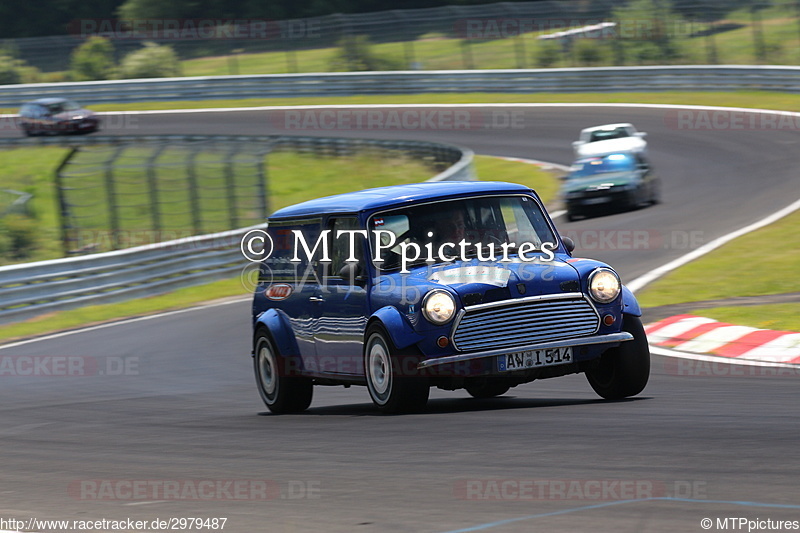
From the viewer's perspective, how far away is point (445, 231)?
8.65 meters

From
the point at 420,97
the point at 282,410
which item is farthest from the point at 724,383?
the point at 420,97

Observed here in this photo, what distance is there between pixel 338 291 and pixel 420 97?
114 feet

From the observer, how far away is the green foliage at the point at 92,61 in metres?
49.9

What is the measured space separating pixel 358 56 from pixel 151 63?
9.18 meters

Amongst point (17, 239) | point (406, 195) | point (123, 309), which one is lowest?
point (123, 309)

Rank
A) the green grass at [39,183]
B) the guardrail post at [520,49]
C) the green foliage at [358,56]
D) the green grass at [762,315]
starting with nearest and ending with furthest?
the green grass at [762,315] → the green grass at [39,183] → the guardrail post at [520,49] → the green foliage at [358,56]

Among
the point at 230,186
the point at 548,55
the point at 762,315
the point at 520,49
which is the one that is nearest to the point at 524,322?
the point at 762,315

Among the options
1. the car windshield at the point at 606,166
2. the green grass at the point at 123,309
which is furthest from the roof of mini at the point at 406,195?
the car windshield at the point at 606,166

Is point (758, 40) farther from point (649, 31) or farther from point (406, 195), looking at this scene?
point (406, 195)

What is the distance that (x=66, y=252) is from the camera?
21.4 meters

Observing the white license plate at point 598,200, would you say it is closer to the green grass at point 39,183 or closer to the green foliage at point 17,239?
the green grass at point 39,183

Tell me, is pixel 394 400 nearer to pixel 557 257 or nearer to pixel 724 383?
pixel 557 257

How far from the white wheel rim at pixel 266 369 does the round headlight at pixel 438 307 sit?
7.65 feet

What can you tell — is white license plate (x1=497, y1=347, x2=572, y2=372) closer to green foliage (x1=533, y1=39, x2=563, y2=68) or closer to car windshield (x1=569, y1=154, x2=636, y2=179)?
car windshield (x1=569, y1=154, x2=636, y2=179)
